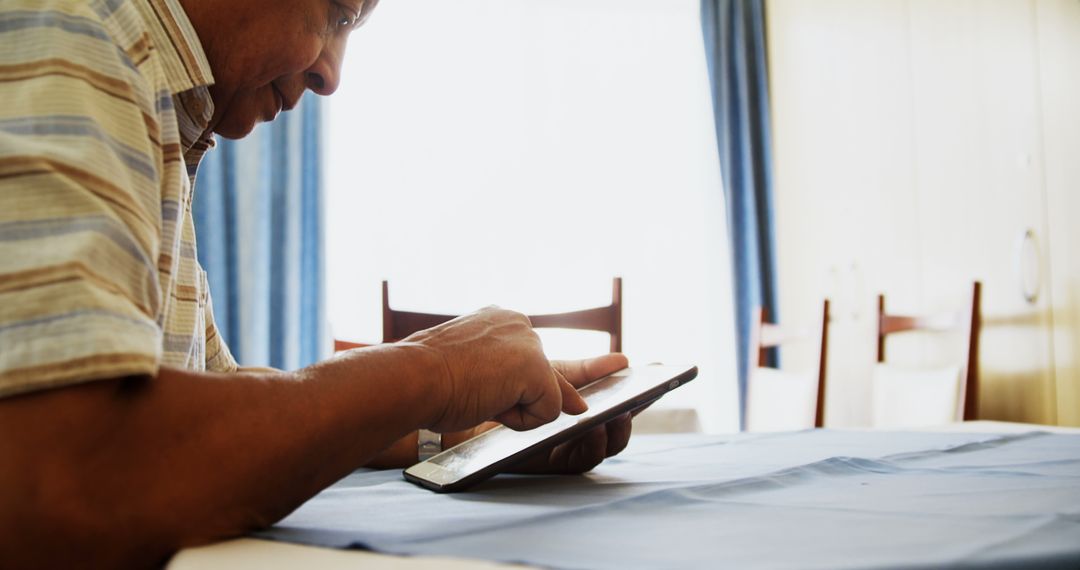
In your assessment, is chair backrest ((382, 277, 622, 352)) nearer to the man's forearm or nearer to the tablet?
the tablet

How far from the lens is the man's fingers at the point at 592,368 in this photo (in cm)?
91

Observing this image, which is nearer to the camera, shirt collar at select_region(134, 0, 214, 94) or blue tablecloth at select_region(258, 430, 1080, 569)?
blue tablecloth at select_region(258, 430, 1080, 569)

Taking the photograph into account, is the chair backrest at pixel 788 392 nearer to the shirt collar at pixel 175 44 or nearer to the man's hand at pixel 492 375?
the man's hand at pixel 492 375

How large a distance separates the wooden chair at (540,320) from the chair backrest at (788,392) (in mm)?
802

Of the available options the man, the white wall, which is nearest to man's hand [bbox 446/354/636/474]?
the man

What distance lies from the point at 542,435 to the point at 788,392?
2026 millimetres

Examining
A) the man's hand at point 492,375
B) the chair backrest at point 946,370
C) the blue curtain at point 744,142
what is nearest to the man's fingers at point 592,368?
the man's hand at point 492,375

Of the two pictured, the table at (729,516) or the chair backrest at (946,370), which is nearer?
the table at (729,516)

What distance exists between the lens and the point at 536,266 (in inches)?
136

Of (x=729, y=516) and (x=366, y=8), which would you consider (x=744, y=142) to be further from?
(x=729, y=516)

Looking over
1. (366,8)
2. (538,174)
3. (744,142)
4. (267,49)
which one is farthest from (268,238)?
(267,49)

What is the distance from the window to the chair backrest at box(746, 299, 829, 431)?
427 millimetres

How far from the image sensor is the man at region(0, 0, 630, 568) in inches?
16.8

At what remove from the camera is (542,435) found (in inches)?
28.7
